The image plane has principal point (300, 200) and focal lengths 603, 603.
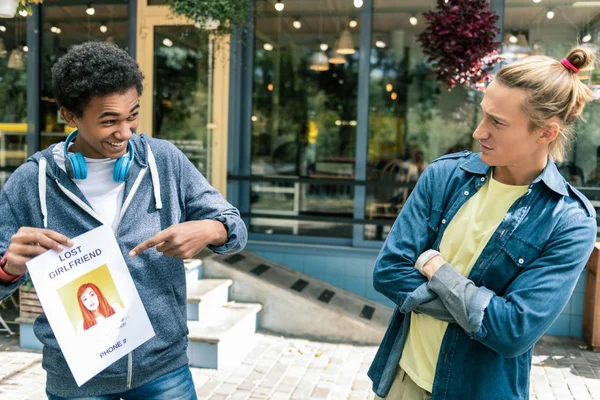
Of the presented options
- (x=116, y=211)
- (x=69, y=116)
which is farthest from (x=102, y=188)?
(x=69, y=116)

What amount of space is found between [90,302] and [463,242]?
3.65ft

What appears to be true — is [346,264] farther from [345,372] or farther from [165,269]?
[165,269]

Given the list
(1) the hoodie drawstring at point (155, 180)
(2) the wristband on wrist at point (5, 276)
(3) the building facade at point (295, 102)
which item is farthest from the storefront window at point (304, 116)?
(2) the wristband on wrist at point (5, 276)

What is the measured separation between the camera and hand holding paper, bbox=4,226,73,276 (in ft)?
5.47

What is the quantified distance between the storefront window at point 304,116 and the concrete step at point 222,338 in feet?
6.05

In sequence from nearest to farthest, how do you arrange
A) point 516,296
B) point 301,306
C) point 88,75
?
1. point 516,296
2. point 88,75
3. point 301,306

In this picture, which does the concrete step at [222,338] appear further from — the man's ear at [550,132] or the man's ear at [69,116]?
the man's ear at [550,132]

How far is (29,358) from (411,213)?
4.11 metres

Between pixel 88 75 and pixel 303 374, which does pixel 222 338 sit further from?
pixel 88 75

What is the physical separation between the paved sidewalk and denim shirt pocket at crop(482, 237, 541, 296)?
2.81 m

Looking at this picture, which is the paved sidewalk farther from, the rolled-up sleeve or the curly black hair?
the curly black hair

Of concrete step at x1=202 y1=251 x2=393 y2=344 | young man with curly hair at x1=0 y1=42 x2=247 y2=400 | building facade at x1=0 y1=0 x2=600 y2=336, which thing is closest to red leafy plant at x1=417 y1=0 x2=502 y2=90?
building facade at x1=0 y1=0 x2=600 y2=336

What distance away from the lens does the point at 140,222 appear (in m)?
1.88

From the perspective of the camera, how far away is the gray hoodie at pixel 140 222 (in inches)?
71.6
